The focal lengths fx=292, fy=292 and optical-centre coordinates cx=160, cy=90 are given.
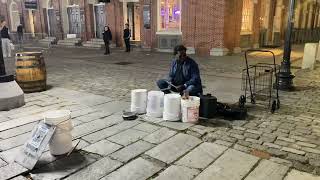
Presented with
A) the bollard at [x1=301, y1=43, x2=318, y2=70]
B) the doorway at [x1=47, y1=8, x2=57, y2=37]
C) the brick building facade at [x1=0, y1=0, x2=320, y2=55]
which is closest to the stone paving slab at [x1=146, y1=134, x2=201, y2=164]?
the bollard at [x1=301, y1=43, x2=318, y2=70]

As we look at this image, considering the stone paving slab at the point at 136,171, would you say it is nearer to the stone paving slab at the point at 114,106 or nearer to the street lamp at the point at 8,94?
the stone paving slab at the point at 114,106

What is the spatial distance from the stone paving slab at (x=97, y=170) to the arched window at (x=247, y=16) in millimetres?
14089

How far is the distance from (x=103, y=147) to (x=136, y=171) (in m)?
0.84

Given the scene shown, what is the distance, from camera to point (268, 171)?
3.48 metres

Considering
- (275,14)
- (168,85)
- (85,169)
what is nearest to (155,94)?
(168,85)

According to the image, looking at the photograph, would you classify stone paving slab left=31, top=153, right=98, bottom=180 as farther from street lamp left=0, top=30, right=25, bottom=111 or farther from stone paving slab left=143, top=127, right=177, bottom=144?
street lamp left=0, top=30, right=25, bottom=111

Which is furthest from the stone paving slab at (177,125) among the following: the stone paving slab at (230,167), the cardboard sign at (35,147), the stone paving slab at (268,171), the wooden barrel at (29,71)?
the wooden barrel at (29,71)

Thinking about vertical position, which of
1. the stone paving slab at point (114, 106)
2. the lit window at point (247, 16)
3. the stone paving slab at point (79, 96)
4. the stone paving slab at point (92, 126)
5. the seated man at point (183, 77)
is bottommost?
the stone paving slab at point (92, 126)

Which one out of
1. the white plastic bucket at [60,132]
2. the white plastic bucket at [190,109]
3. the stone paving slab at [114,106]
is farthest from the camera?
the stone paving slab at [114,106]

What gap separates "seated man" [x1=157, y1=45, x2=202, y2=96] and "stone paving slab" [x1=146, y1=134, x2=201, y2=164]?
1.21 m

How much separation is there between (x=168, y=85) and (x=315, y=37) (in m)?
23.4

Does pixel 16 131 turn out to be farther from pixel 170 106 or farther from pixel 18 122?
pixel 170 106

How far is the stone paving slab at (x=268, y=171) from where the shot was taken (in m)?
3.36

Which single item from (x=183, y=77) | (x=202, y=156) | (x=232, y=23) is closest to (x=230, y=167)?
(x=202, y=156)
